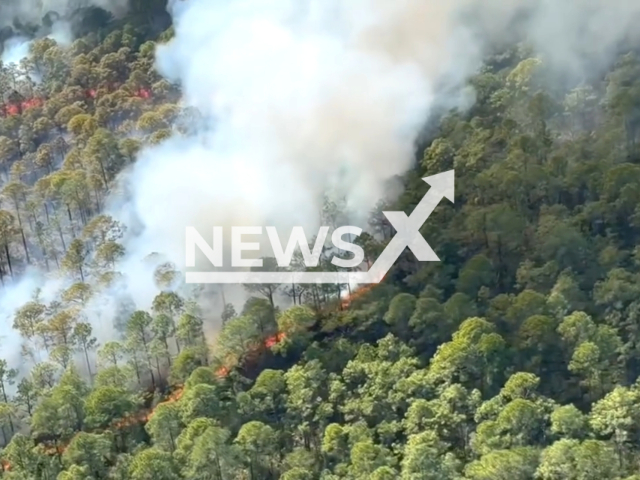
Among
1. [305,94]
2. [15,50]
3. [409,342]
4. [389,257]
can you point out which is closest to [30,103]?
[15,50]

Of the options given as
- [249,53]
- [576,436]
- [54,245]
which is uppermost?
[249,53]

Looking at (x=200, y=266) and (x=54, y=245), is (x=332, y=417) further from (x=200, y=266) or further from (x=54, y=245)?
(x=54, y=245)

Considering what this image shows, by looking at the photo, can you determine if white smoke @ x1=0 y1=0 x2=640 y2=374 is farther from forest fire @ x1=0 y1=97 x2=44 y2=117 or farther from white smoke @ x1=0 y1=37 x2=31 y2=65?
white smoke @ x1=0 y1=37 x2=31 y2=65

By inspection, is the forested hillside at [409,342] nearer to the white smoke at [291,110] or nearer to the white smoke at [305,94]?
the white smoke at [305,94]

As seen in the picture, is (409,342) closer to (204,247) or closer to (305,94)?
(204,247)

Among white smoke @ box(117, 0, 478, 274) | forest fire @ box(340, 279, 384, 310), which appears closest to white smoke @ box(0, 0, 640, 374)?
white smoke @ box(117, 0, 478, 274)

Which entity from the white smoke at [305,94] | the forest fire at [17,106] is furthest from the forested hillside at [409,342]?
the forest fire at [17,106]

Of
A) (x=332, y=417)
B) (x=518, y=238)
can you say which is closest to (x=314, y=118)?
(x=518, y=238)
